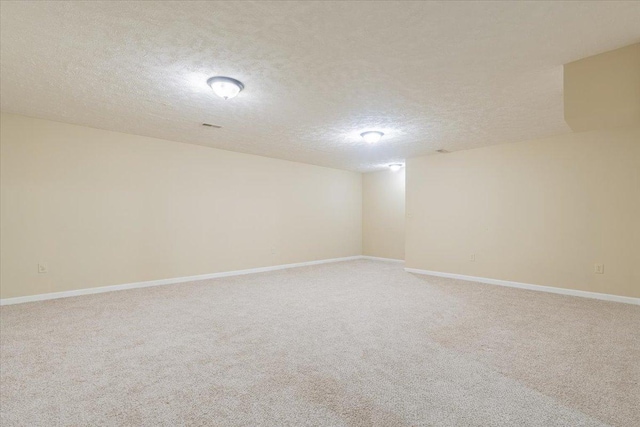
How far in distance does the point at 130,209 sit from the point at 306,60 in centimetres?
385

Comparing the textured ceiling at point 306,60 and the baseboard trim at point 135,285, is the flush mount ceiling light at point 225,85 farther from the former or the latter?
the baseboard trim at point 135,285

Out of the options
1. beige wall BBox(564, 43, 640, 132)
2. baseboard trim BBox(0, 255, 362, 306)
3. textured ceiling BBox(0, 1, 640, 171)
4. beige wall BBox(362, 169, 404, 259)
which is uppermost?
textured ceiling BBox(0, 1, 640, 171)

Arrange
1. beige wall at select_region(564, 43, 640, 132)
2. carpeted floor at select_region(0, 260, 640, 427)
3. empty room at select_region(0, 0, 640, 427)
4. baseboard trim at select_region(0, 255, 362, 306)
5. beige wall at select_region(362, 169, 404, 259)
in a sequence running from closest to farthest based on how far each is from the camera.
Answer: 1. carpeted floor at select_region(0, 260, 640, 427)
2. empty room at select_region(0, 0, 640, 427)
3. beige wall at select_region(564, 43, 640, 132)
4. baseboard trim at select_region(0, 255, 362, 306)
5. beige wall at select_region(362, 169, 404, 259)

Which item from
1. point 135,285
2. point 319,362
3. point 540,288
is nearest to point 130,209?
point 135,285

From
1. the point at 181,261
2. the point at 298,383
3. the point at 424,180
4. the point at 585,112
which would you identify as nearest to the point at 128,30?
the point at 298,383

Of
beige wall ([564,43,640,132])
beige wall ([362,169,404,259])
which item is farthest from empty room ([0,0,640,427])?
beige wall ([362,169,404,259])

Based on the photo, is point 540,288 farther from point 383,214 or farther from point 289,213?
point 289,213

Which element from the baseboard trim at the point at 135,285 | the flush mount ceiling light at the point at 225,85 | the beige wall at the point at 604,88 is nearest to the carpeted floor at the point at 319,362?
the baseboard trim at the point at 135,285

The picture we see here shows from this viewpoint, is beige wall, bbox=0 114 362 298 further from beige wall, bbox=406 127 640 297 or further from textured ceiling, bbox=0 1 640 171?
beige wall, bbox=406 127 640 297

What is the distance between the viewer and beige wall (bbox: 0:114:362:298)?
405 cm

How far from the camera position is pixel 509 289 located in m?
4.91

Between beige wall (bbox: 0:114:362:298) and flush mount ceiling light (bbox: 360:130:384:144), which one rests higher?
flush mount ceiling light (bbox: 360:130:384:144)

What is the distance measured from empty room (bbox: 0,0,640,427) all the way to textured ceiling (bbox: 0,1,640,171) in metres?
0.02

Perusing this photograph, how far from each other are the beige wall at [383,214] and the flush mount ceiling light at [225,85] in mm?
5479
